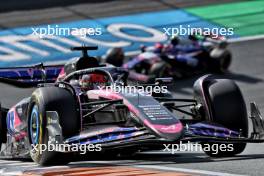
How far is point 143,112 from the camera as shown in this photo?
31.7ft

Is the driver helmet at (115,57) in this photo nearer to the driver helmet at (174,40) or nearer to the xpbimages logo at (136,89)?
the driver helmet at (174,40)

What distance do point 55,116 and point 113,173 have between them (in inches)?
58.4

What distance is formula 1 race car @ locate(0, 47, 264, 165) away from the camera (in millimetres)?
9562

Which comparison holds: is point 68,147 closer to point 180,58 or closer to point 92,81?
point 92,81

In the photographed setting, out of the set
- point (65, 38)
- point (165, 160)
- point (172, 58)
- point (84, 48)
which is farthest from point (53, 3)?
point (165, 160)

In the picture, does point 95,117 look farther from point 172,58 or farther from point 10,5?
point 10,5

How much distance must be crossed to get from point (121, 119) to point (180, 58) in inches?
467

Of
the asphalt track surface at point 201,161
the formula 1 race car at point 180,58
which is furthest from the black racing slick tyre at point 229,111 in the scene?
the formula 1 race car at point 180,58

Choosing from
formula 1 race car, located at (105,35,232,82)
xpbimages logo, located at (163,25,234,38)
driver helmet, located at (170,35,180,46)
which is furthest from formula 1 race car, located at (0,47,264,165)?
xpbimages logo, located at (163,25,234,38)

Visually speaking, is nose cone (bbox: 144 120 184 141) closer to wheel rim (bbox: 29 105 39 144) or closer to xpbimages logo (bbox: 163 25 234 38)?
wheel rim (bbox: 29 105 39 144)

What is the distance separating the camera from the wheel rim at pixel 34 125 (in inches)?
400

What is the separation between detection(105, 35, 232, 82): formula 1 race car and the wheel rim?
10753mm

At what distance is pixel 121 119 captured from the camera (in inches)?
413

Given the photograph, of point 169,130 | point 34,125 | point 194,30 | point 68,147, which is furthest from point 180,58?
point 169,130
